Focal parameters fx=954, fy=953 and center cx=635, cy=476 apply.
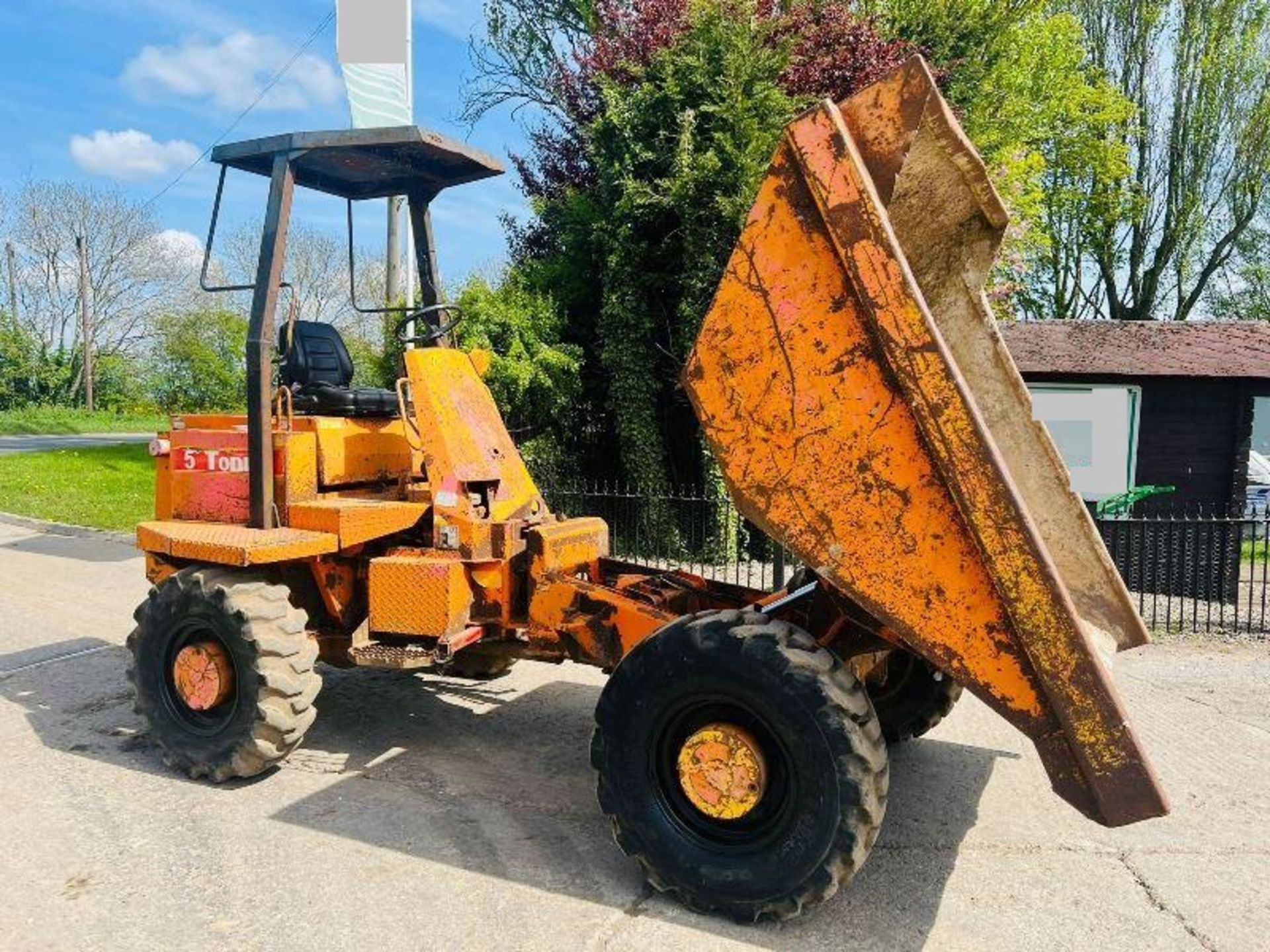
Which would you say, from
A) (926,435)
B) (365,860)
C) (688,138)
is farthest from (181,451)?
(688,138)

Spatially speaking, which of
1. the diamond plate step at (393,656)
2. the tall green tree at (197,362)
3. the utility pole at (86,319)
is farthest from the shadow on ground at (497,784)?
the utility pole at (86,319)

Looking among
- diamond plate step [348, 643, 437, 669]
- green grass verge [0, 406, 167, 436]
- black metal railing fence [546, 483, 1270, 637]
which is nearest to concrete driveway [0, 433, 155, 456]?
green grass verge [0, 406, 167, 436]

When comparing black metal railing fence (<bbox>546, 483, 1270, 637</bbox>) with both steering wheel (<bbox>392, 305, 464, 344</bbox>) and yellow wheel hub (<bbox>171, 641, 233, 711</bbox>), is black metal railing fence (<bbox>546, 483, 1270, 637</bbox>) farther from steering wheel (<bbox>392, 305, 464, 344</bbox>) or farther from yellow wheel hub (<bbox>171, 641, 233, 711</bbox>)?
yellow wheel hub (<bbox>171, 641, 233, 711</bbox>)

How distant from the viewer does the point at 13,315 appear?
4178 centimetres

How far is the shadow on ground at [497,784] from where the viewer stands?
3590 millimetres

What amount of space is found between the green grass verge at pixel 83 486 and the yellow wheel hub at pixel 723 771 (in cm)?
1120

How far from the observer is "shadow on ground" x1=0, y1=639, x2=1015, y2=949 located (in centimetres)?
359

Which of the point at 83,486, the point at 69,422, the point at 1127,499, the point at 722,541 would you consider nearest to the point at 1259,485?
the point at 1127,499

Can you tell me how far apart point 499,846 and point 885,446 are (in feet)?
7.59

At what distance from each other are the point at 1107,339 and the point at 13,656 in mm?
12806

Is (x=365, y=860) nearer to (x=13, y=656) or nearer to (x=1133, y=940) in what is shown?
(x=1133, y=940)

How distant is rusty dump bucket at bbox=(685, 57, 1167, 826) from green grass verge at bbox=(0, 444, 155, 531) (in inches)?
451

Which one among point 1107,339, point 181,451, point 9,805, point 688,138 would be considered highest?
point 688,138

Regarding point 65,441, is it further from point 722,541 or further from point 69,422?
point 722,541
